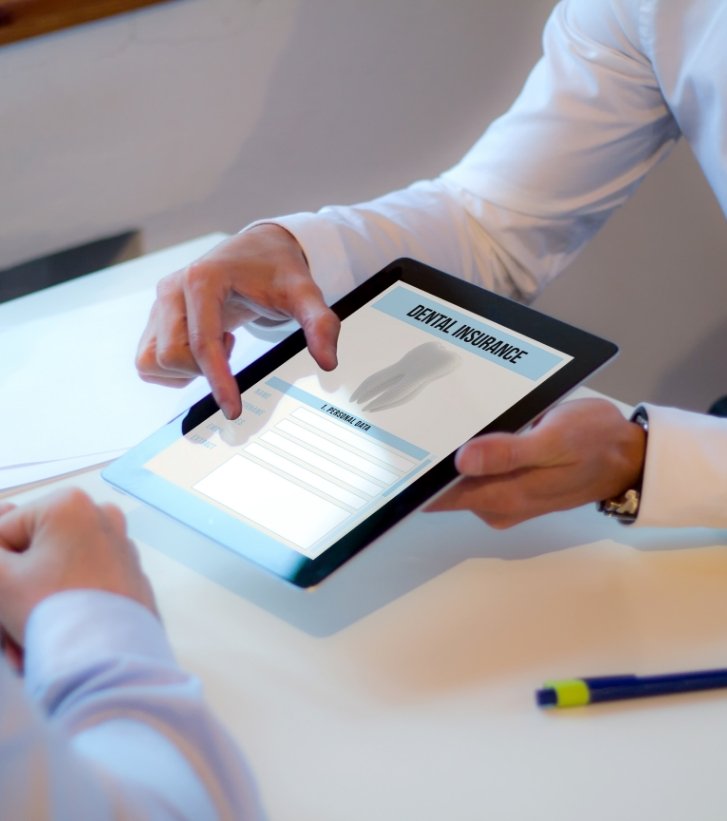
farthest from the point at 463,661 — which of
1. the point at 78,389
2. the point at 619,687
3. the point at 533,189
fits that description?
the point at 533,189

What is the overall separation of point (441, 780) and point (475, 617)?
13 centimetres

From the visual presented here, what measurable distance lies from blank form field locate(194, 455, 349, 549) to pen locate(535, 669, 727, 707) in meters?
0.16

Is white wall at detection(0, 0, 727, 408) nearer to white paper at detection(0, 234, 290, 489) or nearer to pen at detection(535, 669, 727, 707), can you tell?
white paper at detection(0, 234, 290, 489)

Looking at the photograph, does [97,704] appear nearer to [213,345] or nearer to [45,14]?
[213,345]

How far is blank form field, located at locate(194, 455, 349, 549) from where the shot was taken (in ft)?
2.02

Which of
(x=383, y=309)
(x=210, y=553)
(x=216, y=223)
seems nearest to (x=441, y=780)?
(x=210, y=553)

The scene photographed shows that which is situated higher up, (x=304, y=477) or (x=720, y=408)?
(x=304, y=477)

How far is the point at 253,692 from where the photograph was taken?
0.60 m

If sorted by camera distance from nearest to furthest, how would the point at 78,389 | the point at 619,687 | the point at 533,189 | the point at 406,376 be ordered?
the point at 619,687, the point at 406,376, the point at 78,389, the point at 533,189

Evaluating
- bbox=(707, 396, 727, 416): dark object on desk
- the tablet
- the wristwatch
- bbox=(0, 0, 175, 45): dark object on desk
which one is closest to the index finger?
the tablet

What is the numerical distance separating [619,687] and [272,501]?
0.23 m

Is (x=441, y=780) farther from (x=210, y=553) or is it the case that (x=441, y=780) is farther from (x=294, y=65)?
(x=294, y=65)

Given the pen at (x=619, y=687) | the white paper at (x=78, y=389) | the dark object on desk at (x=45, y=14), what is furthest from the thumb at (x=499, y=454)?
the dark object on desk at (x=45, y=14)

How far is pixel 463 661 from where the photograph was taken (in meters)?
0.61
